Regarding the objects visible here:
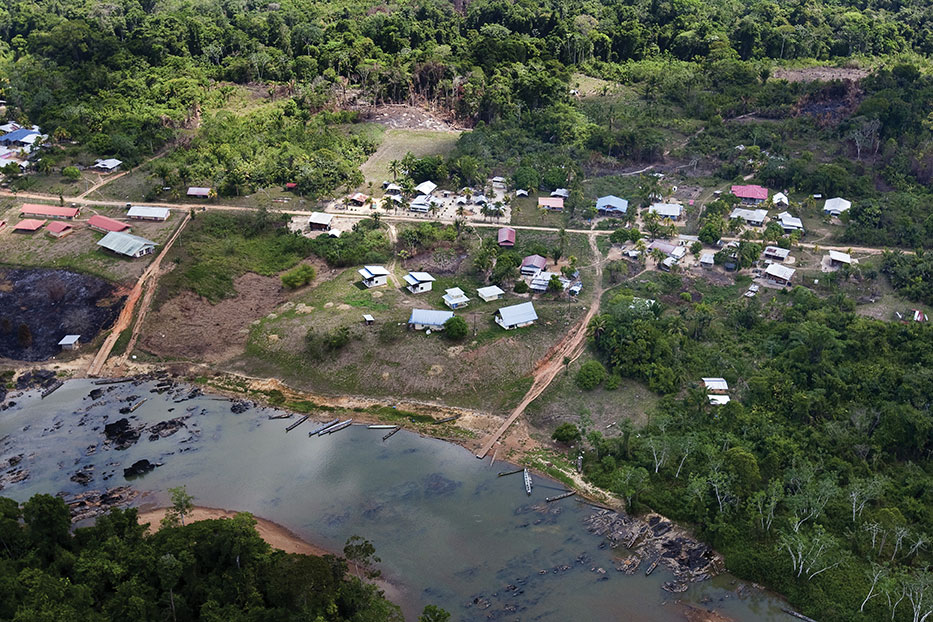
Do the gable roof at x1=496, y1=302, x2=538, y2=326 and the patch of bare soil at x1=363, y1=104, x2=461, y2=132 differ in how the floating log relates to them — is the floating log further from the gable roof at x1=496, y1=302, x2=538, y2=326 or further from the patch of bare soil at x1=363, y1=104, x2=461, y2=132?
the patch of bare soil at x1=363, y1=104, x2=461, y2=132

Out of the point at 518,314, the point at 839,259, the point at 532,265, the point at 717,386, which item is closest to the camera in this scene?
the point at 717,386

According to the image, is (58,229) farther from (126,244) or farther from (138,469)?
(138,469)

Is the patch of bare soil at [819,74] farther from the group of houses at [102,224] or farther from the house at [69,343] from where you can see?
the house at [69,343]

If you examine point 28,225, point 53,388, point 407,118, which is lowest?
point 53,388

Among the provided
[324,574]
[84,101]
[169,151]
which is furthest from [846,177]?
[84,101]

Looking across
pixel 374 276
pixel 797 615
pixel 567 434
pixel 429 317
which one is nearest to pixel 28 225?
pixel 374 276

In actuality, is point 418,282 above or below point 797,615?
above

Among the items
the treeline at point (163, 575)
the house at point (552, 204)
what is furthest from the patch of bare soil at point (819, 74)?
the treeline at point (163, 575)

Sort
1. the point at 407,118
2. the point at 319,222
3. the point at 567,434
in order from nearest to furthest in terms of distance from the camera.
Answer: the point at 567,434 → the point at 319,222 → the point at 407,118
